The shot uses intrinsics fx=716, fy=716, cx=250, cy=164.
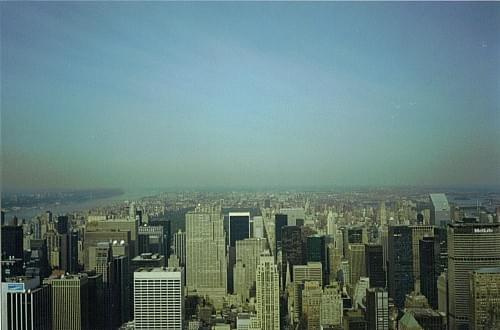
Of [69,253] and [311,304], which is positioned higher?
[69,253]

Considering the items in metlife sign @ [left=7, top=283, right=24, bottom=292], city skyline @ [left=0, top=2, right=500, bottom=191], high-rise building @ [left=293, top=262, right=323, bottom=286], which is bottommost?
metlife sign @ [left=7, top=283, right=24, bottom=292]

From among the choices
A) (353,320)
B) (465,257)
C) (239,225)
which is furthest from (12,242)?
(465,257)

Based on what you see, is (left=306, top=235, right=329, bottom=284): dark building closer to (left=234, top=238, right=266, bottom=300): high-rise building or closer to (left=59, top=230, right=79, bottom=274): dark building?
A: (left=234, top=238, right=266, bottom=300): high-rise building

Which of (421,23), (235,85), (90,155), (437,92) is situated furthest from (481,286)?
(90,155)

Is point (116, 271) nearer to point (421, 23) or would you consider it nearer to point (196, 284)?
point (196, 284)

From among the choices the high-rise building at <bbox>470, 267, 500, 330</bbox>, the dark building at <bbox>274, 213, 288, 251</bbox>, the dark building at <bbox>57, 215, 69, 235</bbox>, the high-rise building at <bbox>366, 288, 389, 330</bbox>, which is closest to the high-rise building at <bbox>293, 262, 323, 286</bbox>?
the dark building at <bbox>274, 213, 288, 251</bbox>

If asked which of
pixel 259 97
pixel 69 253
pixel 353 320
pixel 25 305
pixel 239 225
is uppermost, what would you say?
pixel 259 97

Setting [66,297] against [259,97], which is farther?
[259,97]

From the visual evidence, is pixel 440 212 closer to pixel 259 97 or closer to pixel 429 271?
pixel 429 271

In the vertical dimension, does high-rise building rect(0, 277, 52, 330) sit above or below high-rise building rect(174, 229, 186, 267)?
below
